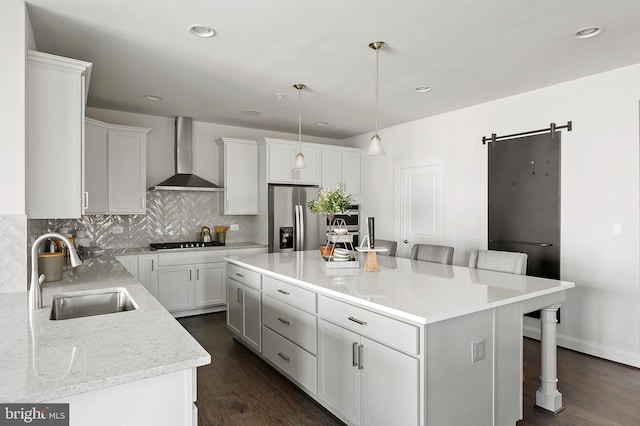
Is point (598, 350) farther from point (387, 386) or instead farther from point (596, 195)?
point (387, 386)

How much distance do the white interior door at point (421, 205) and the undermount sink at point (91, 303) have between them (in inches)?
153

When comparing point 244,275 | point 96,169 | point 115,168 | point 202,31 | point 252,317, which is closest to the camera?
point 202,31

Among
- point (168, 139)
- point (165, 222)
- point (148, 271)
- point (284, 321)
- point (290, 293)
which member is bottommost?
point (284, 321)

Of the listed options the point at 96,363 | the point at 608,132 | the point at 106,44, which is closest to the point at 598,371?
the point at 608,132

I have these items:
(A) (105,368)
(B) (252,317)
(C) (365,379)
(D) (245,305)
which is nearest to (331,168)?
(D) (245,305)

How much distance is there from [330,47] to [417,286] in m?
1.86

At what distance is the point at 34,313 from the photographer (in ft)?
5.83

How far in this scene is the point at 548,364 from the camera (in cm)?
253

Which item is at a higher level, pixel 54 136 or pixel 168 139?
pixel 168 139

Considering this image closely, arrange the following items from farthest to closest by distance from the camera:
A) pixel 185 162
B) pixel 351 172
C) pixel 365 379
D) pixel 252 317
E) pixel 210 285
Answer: pixel 351 172
pixel 185 162
pixel 210 285
pixel 252 317
pixel 365 379

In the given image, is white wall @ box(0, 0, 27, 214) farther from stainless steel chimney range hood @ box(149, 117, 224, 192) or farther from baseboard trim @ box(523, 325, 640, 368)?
baseboard trim @ box(523, 325, 640, 368)

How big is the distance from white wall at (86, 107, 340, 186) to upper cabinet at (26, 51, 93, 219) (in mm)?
2574

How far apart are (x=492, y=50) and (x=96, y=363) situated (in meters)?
3.20

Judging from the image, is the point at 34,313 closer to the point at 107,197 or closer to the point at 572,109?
the point at 107,197
